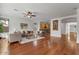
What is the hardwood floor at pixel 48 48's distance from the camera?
208 centimetres

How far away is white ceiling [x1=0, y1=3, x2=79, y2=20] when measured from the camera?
2.03m

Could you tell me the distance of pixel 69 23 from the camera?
2.05 metres

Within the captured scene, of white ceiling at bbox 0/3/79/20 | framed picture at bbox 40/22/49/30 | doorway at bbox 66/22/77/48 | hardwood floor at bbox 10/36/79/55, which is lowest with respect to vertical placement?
hardwood floor at bbox 10/36/79/55

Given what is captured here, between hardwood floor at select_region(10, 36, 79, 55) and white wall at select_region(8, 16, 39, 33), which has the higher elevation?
white wall at select_region(8, 16, 39, 33)

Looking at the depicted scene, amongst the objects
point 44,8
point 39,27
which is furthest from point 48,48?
point 44,8

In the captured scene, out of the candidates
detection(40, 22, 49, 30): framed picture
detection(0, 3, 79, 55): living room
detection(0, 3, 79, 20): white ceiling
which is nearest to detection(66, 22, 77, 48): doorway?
detection(0, 3, 79, 55): living room

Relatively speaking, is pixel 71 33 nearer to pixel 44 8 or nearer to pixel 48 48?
pixel 48 48

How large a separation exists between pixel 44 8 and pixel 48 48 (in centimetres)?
72

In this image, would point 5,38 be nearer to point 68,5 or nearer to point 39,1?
point 39,1

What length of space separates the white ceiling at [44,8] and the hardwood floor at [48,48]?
0.45 meters

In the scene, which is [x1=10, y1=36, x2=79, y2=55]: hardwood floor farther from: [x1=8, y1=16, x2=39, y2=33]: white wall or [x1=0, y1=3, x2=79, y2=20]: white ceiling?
[x1=0, y1=3, x2=79, y2=20]: white ceiling

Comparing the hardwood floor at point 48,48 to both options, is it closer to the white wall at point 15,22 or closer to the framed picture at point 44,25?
the framed picture at point 44,25

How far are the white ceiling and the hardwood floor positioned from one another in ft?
1.46

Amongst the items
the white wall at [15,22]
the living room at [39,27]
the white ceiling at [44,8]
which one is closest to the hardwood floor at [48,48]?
the living room at [39,27]
